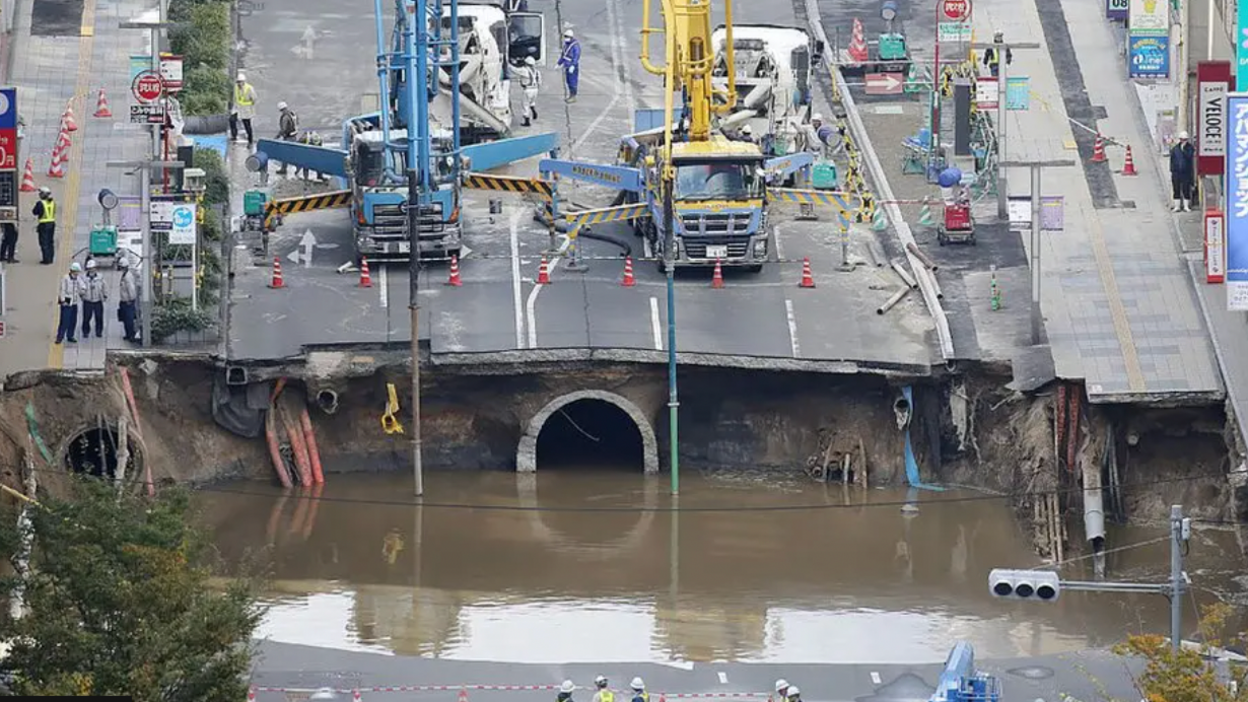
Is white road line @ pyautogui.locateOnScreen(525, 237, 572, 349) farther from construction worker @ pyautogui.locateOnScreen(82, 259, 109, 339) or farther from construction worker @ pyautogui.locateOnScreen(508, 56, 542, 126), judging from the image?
construction worker @ pyautogui.locateOnScreen(82, 259, 109, 339)

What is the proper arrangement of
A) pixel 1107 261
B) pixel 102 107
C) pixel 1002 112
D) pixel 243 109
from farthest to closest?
1. pixel 102 107
2. pixel 243 109
3. pixel 1002 112
4. pixel 1107 261

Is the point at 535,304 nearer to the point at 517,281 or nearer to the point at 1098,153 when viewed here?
the point at 517,281

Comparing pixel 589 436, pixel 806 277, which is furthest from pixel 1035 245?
pixel 589 436

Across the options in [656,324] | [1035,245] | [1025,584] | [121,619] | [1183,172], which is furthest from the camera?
[1183,172]

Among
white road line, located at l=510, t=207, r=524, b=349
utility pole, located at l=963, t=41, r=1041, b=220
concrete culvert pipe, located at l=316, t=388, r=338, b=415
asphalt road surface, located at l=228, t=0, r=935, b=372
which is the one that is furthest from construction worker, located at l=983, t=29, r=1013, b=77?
concrete culvert pipe, located at l=316, t=388, r=338, b=415

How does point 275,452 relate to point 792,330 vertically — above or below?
below

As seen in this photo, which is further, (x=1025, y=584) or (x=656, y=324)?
(x=656, y=324)

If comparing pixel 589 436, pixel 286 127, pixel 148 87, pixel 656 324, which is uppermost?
pixel 148 87
